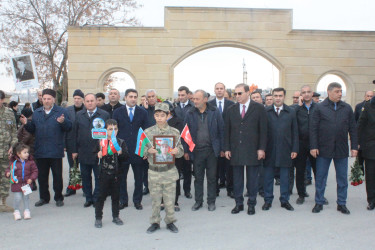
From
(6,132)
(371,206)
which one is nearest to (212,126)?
(371,206)

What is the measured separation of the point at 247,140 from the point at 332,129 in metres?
1.38

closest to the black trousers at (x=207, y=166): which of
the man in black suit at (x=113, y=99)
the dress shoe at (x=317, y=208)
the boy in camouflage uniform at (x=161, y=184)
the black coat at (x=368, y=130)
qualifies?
the boy in camouflage uniform at (x=161, y=184)

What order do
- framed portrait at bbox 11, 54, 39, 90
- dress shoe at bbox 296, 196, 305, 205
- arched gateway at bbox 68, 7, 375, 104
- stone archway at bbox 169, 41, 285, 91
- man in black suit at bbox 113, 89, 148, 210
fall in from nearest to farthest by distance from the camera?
man in black suit at bbox 113, 89, 148, 210, dress shoe at bbox 296, 196, 305, 205, framed portrait at bbox 11, 54, 39, 90, arched gateway at bbox 68, 7, 375, 104, stone archway at bbox 169, 41, 285, 91

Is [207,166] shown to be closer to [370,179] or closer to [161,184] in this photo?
[161,184]

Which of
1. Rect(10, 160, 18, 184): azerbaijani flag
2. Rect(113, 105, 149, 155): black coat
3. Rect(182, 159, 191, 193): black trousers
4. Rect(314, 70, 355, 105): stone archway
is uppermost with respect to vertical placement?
Rect(314, 70, 355, 105): stone archway

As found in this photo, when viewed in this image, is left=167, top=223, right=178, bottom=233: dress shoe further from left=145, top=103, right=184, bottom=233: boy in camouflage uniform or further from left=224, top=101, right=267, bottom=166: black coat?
left=224, top=101, right=267, bottom=166: black coat

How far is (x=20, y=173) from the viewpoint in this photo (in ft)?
19.0

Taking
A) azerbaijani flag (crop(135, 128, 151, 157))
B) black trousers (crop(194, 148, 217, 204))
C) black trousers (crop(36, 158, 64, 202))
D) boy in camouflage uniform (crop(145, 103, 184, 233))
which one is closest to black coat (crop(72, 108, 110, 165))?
black trousers (crop(36, 158, 64, 202))

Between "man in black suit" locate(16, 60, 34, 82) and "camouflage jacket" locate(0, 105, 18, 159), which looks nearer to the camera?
"camouflage jacket" locate(0, 105, 18, 159)

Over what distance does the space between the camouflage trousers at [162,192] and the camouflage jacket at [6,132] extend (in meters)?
2.76

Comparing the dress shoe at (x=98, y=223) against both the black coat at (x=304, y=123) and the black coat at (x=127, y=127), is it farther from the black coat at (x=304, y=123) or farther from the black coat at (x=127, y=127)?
the black coat at (x=304, y=123)

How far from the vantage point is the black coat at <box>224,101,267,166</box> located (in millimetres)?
6008

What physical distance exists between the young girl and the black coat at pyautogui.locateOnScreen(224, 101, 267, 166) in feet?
10.6

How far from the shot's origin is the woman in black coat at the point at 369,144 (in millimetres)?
6180
